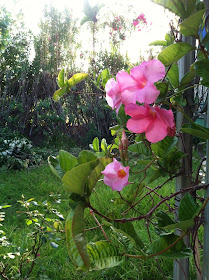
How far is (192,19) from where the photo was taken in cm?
42

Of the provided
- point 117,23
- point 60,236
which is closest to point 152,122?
point 60,236

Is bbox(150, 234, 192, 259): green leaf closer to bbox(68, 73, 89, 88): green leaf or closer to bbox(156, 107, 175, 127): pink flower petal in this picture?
bbox(156, 107, 175, 127): pink flower petal

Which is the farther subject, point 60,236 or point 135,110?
point 60,236

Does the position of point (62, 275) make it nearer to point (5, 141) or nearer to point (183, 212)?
point (183, 212)

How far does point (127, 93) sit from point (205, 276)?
0.41 meters

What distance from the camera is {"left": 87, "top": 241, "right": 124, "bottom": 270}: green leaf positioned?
17.9 inches

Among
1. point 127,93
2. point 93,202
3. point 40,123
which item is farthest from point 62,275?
point 40,123

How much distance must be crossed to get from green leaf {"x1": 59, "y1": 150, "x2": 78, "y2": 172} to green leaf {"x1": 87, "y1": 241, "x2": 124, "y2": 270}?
0.14m

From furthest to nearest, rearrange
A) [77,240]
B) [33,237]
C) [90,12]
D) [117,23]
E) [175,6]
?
[117,23], [33,237], [90,12], [175,6], [77,240]

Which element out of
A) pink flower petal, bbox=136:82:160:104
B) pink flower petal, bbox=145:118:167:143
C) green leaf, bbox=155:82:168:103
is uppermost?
green leaf, bbox=155:82:168:103

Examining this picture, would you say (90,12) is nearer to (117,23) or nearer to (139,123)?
(139,123)

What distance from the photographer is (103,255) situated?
0.47m

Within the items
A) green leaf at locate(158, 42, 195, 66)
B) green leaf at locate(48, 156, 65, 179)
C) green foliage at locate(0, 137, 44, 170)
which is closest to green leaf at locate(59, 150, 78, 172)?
green leaf at locate(48, 156, 65, 179)

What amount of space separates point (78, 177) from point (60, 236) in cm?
140
